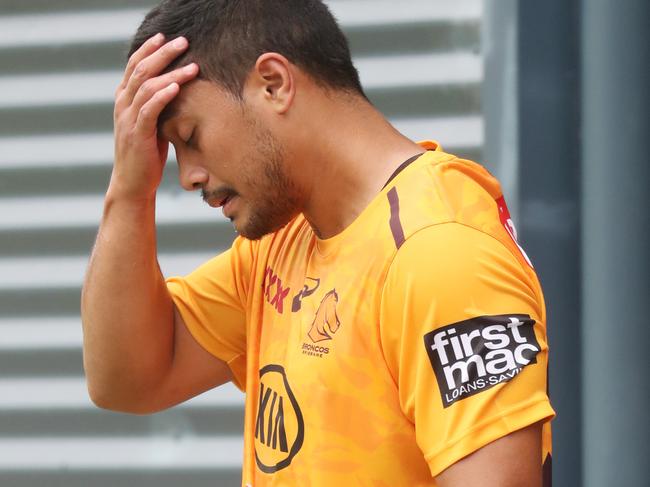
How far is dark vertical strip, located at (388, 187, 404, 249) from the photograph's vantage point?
77.1 inches

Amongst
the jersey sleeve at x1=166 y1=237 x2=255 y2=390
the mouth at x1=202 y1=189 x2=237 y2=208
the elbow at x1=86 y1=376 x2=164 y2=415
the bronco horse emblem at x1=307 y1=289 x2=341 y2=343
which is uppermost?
the mouth at x1=202 y1=189 x2=237 y2=208

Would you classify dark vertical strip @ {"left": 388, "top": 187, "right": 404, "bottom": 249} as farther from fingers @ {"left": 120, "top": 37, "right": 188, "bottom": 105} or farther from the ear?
fingers @ {"left": 120, "top": 37, "right": 188, "bottom": 105}

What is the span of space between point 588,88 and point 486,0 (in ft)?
1.59

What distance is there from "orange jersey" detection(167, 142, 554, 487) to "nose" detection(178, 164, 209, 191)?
0.77ft

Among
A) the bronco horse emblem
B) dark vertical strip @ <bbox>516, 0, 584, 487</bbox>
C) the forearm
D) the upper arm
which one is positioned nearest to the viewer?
the upper arm

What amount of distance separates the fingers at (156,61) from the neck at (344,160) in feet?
0.97

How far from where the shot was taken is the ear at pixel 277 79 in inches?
85.9

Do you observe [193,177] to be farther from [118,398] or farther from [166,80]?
[118,398]

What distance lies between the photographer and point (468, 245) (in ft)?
6.16

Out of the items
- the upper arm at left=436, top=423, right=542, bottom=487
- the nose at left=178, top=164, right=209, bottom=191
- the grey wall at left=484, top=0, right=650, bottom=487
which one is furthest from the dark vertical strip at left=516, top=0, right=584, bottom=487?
the upper arm at left=436, top=423, right=542, bottom=487

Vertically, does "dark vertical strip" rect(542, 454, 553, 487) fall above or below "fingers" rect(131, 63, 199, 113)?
below

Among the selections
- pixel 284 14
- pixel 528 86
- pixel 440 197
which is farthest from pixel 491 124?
pixel 440 197

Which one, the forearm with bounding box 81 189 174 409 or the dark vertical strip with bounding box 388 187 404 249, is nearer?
the dark vertical strip with bounding box 388 187 404 249

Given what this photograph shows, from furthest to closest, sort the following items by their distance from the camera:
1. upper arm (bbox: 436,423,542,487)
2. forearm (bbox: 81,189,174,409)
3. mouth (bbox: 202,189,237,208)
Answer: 1. forearm (bbox: 81,189,174,409)
2. mouth (bbox: 202,189,237,208)
3. upper arm (bbox: 436,423,542,487)
